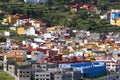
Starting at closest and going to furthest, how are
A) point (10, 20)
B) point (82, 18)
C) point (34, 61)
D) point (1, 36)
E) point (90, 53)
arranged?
point (34, 61), point (90, 53), point (1, 36), point (10, 20), point (82, 18)

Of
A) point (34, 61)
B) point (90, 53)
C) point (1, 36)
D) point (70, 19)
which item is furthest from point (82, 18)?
point (34, 61)

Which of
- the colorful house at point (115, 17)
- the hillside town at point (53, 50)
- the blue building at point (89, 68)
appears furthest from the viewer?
the colorful house at point (115, 17)

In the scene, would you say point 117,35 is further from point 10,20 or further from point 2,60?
point 2,60

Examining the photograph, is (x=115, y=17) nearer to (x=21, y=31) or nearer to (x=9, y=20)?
(x=9, y=20)

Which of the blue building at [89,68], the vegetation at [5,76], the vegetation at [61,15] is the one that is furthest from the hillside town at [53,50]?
the vegetation at [61,15]

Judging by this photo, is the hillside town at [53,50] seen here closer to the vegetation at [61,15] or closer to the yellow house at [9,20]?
the yellow house at [9,20]

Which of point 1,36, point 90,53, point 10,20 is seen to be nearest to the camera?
point 90,53
